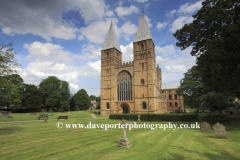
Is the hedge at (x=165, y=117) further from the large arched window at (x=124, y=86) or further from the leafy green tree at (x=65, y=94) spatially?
the leafy green tree at (x=65, y=94)

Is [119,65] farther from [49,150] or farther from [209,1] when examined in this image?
[49,150]

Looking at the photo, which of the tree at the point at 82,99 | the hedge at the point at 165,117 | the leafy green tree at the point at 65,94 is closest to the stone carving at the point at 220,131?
the hedge at the point at 165,117

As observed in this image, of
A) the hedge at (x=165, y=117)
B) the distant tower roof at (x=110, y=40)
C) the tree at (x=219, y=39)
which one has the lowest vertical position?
the hedge at (x=165, y=117)

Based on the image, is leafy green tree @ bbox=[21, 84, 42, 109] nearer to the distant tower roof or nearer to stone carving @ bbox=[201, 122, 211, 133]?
the distant tower roof

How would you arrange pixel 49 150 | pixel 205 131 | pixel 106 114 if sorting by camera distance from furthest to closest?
pixel 106 114, pixel 205 131, pixel 49 150

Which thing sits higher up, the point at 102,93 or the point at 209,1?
the point at 209,1

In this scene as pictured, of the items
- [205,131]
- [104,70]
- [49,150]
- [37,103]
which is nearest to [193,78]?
[205,131]

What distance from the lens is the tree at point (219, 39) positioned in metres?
12.1

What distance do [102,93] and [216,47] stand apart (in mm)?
32163

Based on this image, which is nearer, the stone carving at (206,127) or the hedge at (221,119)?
the stone carving at (206,127)

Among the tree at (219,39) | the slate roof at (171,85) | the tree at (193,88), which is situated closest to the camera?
the tree at (219,39)

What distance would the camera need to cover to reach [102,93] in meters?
40.5

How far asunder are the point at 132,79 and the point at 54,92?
2890 centimetres

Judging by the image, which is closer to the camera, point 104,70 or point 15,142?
point 15,142
